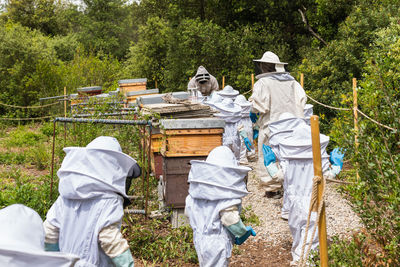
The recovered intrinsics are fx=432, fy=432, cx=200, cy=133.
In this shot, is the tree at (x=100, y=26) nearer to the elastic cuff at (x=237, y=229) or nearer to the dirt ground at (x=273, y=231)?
the dirt ground at (x=273, y=231)

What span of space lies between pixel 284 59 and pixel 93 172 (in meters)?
12.4

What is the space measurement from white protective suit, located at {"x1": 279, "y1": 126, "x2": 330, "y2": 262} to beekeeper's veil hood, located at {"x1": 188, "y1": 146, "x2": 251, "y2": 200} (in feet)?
3.55

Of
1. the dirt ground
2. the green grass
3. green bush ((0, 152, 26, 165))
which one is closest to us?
the dirt ground

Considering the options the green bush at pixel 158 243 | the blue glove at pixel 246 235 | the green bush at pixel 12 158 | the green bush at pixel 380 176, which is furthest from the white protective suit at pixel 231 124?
the green bush at pixel 380 176

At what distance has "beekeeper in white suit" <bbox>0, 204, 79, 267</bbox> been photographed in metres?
1.71

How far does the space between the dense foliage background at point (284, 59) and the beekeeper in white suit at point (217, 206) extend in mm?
772

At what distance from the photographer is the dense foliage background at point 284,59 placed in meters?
2.83

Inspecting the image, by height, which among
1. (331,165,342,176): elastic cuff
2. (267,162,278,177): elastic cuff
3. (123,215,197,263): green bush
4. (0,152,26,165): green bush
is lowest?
(123,215,197,263): green bush

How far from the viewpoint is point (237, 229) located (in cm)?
325

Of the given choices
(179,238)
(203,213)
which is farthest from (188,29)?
(203,213)

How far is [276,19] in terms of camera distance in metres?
15.7

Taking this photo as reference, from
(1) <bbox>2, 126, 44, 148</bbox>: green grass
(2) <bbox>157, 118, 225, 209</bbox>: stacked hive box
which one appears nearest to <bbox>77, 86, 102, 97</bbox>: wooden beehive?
(1) <bbox>2, 126, 44, 148</bbox>: green grass

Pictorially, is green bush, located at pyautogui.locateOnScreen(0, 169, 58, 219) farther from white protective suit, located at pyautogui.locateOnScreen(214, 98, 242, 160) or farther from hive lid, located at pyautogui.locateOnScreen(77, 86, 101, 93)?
hive lid, located at pyautogui.locateOnScreen(77, 86, 101, 93)

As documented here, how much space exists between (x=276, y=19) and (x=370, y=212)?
544 inches
